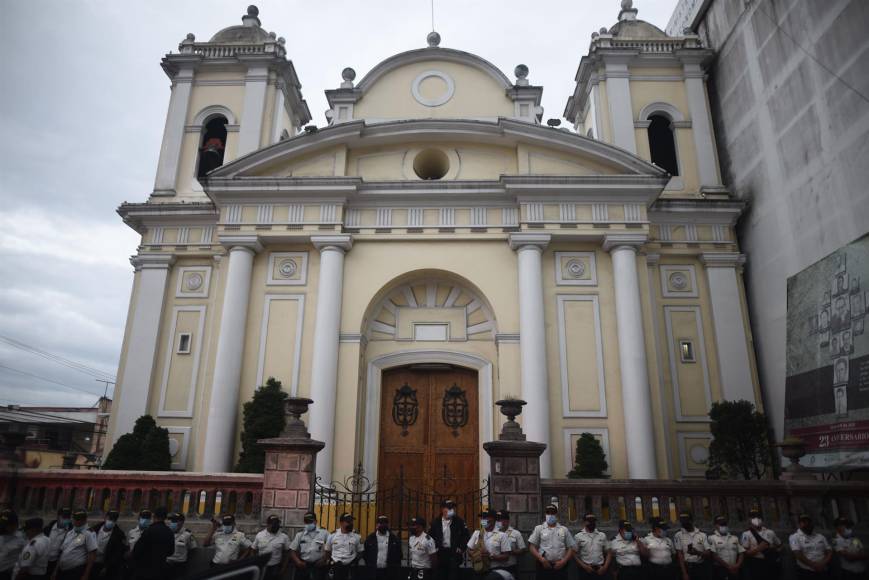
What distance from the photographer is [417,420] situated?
15852 millimetres

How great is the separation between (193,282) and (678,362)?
13919 mm

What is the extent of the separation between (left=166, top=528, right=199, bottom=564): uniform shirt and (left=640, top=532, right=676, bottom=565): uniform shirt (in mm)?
6980

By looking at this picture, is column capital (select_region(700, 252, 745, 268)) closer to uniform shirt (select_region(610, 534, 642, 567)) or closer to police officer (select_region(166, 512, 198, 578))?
uniform shirt (select_region(610, 534, 642, 567))

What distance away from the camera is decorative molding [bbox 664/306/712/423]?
15.5 meters

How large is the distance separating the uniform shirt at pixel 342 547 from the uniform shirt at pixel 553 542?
270 centimetres

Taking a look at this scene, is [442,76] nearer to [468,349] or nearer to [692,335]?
[468,349]

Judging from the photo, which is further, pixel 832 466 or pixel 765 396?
pixel 765 396

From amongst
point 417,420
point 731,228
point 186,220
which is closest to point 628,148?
point 731,228

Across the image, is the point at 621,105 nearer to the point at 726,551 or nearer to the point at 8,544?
the point at 726,551

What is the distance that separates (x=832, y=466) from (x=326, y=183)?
13603 millimetres

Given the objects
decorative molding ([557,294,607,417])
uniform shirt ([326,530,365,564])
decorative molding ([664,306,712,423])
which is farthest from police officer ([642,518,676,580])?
decorative molding ([664,306,712,423])

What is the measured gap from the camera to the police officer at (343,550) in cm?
893

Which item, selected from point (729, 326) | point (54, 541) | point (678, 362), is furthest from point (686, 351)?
point (54, 541)

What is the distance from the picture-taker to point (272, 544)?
889cm
